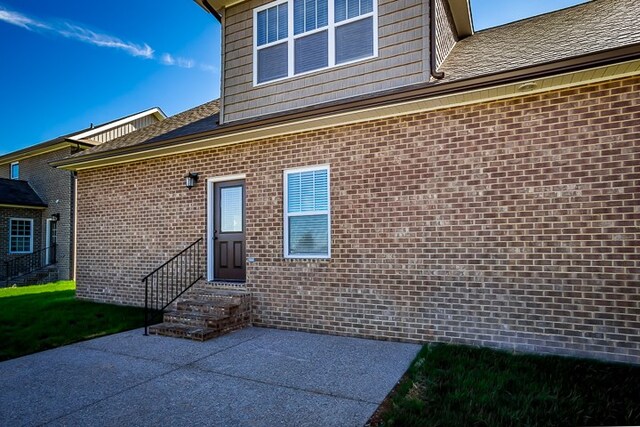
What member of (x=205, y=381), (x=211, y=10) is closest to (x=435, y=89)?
(x=205, y=381)

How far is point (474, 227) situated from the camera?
4.73 metres

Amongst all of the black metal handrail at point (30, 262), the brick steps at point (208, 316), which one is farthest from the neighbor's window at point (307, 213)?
the black metal handrail at point (30, 262)

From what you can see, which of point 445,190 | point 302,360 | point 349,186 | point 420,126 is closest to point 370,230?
point 349,186

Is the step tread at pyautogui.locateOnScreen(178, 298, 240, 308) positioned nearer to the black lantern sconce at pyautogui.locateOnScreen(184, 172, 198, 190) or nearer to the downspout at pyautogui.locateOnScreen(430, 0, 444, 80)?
the black lantern sconce at pyautogui.locateOnScreen(184, 172, 198, 190)

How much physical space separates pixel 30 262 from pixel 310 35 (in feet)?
50.6

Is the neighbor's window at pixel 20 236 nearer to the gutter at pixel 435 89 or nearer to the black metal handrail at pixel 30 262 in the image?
the black metal handrail at pixel 30 262

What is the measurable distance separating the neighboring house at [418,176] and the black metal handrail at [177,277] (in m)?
0.26

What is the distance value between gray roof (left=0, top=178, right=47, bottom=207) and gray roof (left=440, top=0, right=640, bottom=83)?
651 inches

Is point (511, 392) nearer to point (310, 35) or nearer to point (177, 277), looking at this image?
point (310, 35)

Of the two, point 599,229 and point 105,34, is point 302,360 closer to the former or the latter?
point 599,229

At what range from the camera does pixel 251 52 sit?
22.1 feet

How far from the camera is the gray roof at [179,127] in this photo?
7391 millimetres

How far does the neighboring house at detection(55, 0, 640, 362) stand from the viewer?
163 inches

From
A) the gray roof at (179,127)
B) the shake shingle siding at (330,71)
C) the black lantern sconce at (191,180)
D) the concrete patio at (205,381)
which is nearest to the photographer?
the concrete patio at (205,381)
